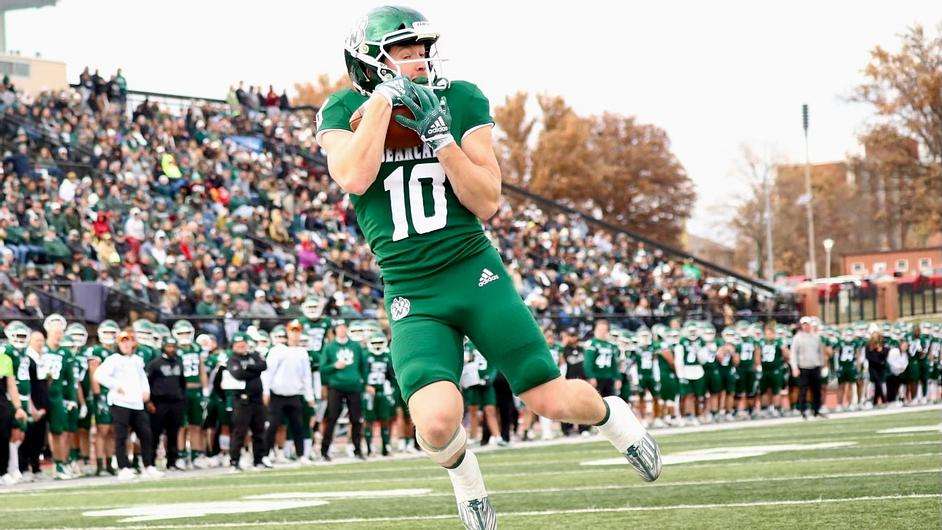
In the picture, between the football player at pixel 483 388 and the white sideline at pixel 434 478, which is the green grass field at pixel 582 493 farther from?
the football player at pixel 483 388

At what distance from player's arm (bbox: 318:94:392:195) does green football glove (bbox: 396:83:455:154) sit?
73mm


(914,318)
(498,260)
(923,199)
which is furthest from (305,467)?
(923,199)

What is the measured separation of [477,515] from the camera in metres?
5.00

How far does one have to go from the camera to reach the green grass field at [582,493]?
6.87 meters

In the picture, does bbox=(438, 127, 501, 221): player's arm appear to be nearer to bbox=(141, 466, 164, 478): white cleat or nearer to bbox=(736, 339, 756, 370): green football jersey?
bbox=(141, 466, 164, 478): white cleat

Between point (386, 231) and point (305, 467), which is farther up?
point (386, 231)

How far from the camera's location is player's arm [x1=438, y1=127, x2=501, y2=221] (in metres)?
4.59

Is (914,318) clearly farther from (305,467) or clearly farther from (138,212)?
(305,467)

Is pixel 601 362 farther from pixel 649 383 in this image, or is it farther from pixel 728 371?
pixel 728 371

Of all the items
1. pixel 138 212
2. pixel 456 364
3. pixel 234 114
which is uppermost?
pixel 234 114

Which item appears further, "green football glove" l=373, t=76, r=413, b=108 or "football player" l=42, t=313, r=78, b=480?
"football player" l=42, t=313, r=78, b=480

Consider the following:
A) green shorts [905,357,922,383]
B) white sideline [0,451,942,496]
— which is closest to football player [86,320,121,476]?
white sideline [0,451,942,496]

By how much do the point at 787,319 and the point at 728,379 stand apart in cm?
743

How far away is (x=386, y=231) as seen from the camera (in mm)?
4723
